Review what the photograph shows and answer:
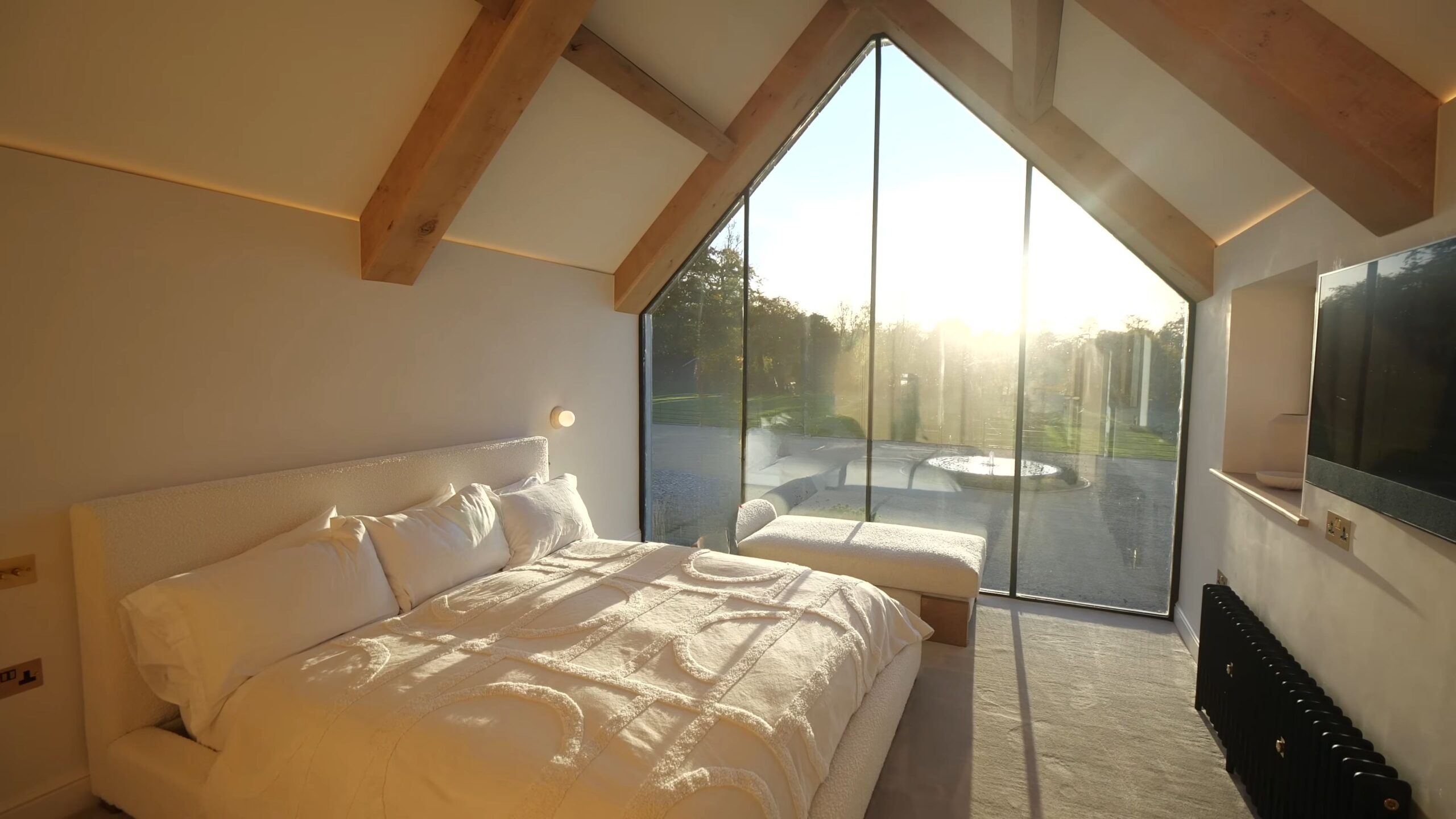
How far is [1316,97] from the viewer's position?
182 centimetres

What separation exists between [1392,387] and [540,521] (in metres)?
3.21

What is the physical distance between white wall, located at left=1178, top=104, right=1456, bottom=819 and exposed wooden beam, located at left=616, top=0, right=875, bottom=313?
2373mm

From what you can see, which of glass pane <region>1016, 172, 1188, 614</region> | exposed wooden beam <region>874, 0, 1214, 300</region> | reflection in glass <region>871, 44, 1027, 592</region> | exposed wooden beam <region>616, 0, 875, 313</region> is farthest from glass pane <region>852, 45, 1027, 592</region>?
exposed wooden beam <region>616, 0, 875, 313</region>

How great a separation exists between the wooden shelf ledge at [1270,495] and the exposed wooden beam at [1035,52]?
6.30 ft

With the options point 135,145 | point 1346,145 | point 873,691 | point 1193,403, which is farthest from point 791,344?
point 135,145

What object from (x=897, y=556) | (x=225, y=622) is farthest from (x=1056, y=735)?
(x=225, y=622)

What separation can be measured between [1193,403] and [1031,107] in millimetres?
1946

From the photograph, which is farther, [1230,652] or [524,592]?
[524,592]

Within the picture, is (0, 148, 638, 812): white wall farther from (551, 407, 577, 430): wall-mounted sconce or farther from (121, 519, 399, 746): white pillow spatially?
(551, 407, 577, 430): wall-mounted sconce

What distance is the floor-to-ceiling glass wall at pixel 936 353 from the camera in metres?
3.99

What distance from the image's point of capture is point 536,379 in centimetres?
420

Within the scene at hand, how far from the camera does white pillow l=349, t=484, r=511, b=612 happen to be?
2.69 metres

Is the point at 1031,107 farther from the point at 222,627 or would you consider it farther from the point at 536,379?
the point at 222,627

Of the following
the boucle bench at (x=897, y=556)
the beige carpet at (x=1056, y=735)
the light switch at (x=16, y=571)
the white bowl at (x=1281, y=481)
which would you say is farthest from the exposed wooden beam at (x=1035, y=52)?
the light switch at (x=16, y=571)
